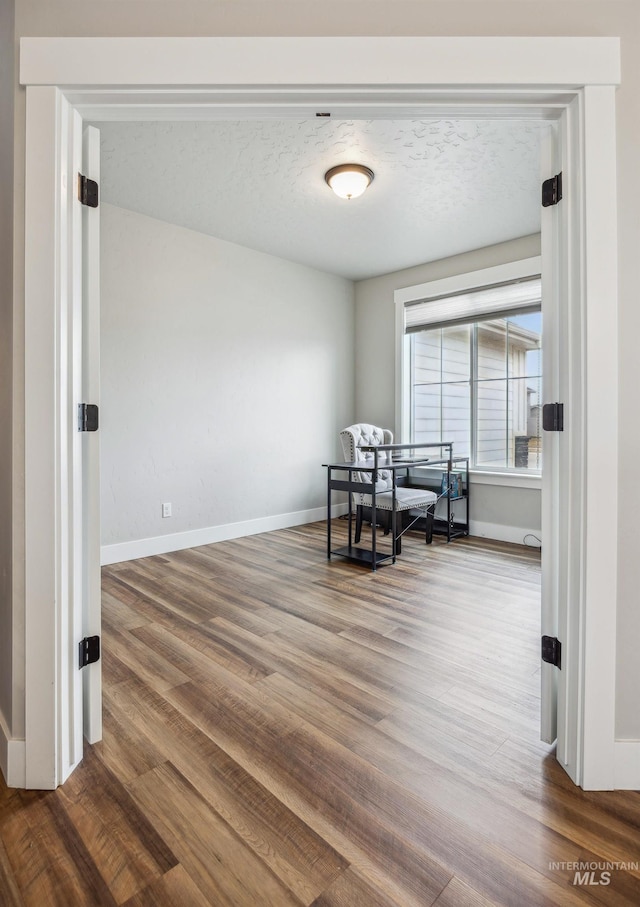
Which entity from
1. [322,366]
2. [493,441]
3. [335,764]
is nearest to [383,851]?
[335,764]

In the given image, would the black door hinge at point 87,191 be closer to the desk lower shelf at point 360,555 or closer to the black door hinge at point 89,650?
the black door hinge at point 89,650

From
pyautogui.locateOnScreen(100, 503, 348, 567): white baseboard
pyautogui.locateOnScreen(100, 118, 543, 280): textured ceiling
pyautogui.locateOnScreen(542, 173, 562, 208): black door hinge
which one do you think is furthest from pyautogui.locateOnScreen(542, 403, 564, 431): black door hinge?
pyautogui.locateOnScreen(100, 503, 348, 567): white baseboard

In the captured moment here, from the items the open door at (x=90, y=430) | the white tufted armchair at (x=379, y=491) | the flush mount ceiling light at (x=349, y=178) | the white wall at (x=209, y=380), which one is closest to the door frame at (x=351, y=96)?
the open door at (x=90, y=430)

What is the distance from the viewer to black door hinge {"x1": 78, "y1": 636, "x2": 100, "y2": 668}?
1294 mm

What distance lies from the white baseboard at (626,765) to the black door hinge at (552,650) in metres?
0.23

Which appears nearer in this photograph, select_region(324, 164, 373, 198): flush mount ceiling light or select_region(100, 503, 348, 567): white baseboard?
select_region(324, 164, 373, 198): flush mount ceiling light

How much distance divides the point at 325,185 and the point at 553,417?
2463 mm

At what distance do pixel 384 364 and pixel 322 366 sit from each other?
26.5 inches

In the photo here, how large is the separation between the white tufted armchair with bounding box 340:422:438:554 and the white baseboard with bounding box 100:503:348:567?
3.26 feet

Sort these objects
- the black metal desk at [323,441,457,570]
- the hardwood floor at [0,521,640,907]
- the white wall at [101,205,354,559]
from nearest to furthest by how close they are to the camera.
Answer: the hardwood floor at [0,521,640,907]
the black metal desk at [323,441,457,570]
the white wall at [101,205,354,559]

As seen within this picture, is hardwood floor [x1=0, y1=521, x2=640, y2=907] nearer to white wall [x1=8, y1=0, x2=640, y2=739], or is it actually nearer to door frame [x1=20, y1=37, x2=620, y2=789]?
door frame [x1=20, y1=37, x2=620, y2=789]

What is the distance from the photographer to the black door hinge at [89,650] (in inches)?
50.9

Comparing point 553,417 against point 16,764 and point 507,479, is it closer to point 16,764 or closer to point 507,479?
point 16,764

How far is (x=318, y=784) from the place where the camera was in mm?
1229
